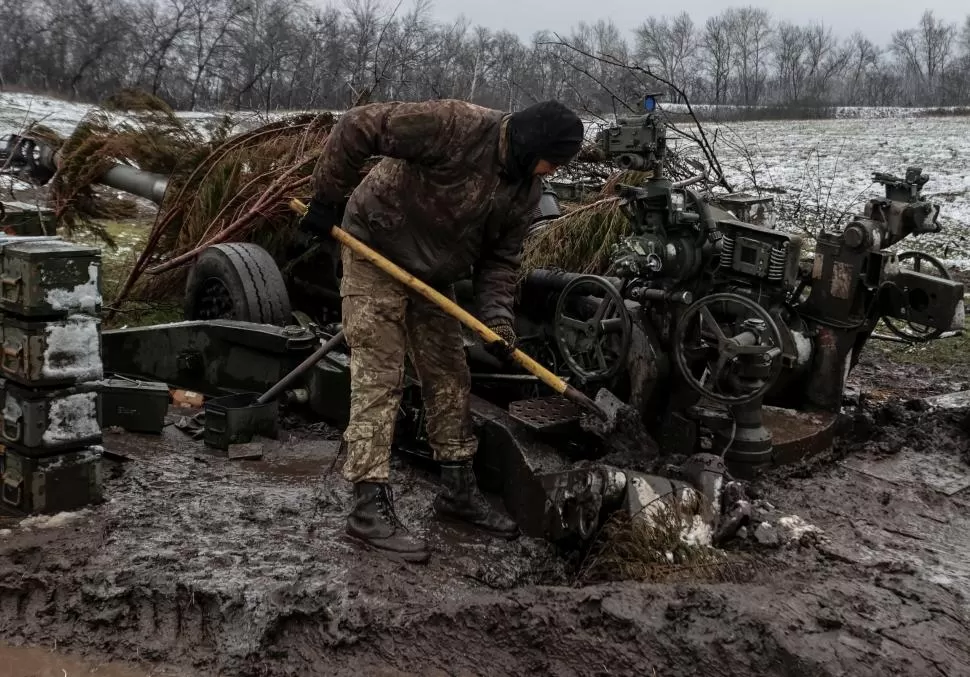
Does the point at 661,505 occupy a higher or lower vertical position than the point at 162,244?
lower

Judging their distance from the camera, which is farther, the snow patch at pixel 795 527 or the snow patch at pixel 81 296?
the snow patch at pixel 795 527

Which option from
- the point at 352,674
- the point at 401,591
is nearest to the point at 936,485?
the point at 401,591

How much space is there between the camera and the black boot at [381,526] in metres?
3.54

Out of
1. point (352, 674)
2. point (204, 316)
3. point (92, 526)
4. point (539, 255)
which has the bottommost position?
point (352, 674)

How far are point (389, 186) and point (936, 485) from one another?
298 centimetres

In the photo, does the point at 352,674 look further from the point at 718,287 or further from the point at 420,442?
the point at 718,287

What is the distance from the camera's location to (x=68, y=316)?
3633 mm

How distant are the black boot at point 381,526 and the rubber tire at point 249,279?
8.49 feet

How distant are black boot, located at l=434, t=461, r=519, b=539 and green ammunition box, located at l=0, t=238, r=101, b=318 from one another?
1.57 meters

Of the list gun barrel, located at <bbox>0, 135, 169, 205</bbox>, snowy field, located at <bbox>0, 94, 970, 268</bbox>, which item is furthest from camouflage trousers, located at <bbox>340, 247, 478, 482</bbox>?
snowy field, located at <bbox>0, 94, 970, 268</bbox>

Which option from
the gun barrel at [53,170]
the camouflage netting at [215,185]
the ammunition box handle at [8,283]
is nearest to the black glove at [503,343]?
the ammunition box handle at [8,283]

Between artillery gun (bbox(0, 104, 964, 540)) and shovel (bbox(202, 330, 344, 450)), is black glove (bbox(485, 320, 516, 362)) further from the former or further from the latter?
shovel (bbox(202, 330, 344, 450))

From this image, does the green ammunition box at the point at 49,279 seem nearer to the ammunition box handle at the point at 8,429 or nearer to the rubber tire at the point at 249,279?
the ammunition box handle at the point at 8,429

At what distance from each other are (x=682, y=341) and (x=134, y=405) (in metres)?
2.75
